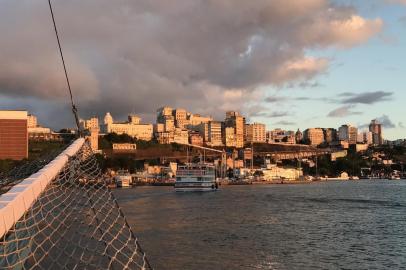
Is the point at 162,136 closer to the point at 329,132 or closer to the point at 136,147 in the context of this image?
the point at 136,147

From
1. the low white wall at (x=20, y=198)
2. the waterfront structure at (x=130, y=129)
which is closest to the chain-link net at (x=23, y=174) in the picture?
the low white wall at (x=20, y=198)

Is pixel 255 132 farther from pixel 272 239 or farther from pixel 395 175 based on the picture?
pixel 272 239

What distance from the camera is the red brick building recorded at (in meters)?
58.1

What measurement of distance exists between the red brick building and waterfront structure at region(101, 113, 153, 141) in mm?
34433

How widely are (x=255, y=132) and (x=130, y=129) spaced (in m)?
33.1

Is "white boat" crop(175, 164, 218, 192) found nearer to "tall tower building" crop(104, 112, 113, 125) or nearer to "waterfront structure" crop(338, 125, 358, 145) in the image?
"tall tower building" crop(104, 112, 113, 125)

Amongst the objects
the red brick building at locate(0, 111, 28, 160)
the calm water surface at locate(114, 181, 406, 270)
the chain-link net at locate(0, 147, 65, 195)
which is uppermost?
the red brick building at locate(0, 111, 28, 160)

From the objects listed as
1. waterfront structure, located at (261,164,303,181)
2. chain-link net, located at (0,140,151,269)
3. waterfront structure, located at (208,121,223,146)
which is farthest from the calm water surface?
waterfront structure, located at (208,121,223,146)

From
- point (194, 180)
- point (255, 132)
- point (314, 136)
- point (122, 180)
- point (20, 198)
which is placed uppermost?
point (255, 132)

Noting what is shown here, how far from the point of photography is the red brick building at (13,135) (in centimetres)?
5809

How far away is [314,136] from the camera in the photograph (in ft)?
449

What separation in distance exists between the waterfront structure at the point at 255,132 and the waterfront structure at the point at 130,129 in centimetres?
2492

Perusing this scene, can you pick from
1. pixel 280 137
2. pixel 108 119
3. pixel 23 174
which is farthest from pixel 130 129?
pixel 23 174

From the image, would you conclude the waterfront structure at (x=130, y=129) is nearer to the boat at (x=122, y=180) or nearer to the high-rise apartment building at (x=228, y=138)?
the high-rise apartment building at (x=228, y=138)
